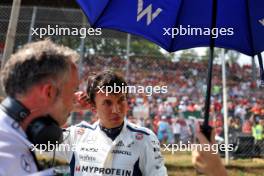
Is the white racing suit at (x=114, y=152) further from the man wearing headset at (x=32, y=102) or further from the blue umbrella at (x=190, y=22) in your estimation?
the man wearing headset at (x=32, y=102)

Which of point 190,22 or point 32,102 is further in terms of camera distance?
point 190,22

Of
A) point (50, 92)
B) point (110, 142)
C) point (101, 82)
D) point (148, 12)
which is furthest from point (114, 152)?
point (50, 92)

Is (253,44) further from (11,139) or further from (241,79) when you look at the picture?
(241,79)

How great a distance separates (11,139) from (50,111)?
0.20 meters

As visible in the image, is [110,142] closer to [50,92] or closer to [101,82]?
[101,82]

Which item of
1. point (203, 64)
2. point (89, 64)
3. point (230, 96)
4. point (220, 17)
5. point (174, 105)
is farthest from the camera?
point (230, 96)

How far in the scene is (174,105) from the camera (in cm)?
1520

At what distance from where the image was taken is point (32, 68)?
5.40 ft

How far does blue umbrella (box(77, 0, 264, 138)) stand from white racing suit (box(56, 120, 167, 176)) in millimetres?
867

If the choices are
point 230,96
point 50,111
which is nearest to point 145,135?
point 50,111

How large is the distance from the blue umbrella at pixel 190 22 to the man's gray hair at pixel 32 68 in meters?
1.68

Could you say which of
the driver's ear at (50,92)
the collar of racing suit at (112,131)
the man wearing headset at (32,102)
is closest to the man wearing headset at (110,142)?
the collar of racing suit at (112,131)

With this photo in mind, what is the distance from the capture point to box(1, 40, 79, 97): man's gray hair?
64.2 inches

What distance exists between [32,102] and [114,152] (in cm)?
151
